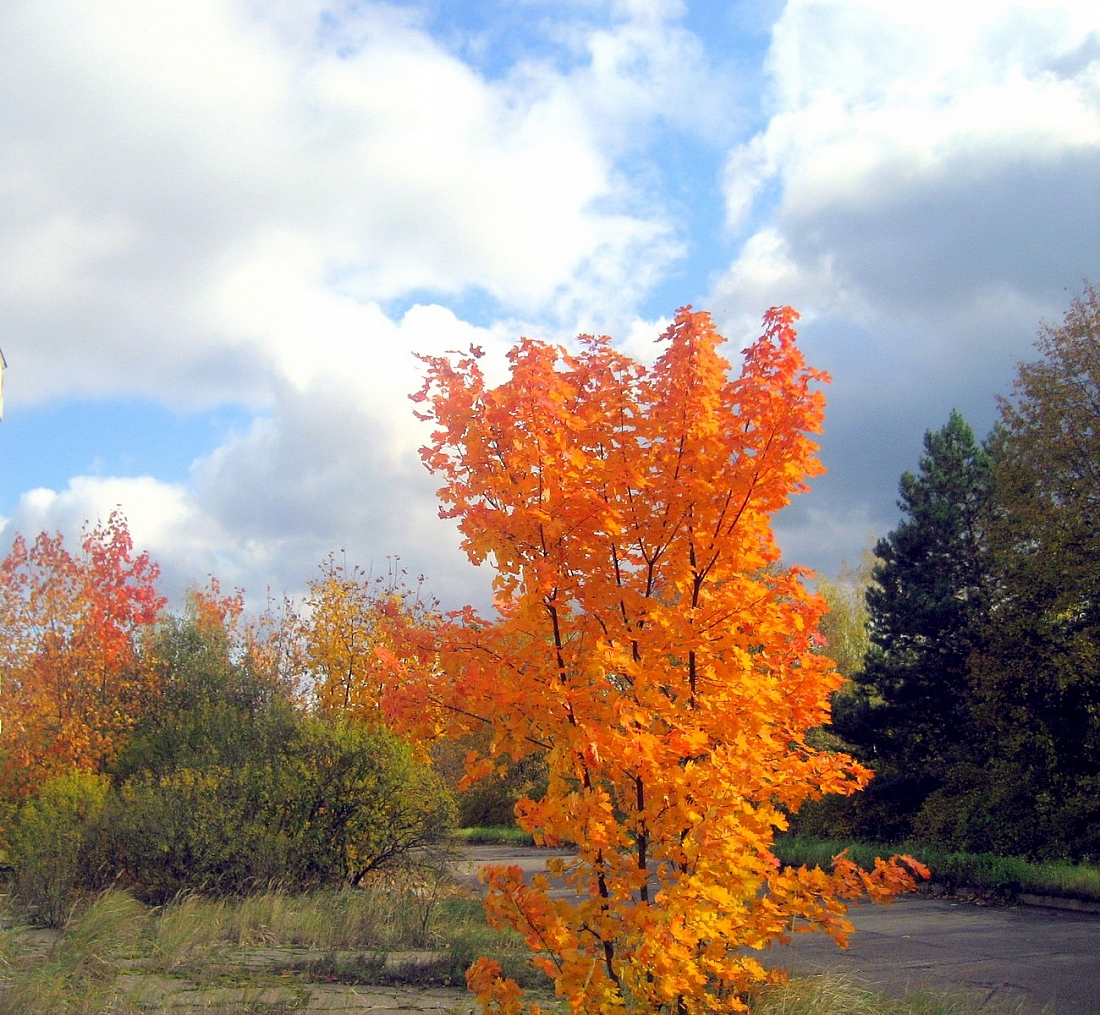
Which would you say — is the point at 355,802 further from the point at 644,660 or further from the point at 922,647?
the point at 922,647

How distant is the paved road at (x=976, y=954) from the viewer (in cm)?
806

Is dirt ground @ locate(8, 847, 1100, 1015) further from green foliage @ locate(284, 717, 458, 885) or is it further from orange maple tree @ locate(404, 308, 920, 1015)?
orange maple tree @ locate(404, 308, 920, 1015)

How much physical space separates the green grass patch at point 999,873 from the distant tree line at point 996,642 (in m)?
1.56

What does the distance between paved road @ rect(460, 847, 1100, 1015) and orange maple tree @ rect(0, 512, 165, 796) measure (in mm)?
11572

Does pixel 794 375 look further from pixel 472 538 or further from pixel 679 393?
pixel 472 538

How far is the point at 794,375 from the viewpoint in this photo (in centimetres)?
461

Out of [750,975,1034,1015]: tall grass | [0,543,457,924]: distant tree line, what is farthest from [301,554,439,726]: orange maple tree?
[750,975,1034,1015]: tall grass

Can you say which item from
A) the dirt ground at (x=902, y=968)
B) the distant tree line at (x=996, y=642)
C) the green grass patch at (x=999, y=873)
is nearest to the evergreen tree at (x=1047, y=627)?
the distant tree line at (x=996, y=642)

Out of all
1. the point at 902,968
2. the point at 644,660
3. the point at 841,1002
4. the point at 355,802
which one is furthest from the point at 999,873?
the point at 644,660

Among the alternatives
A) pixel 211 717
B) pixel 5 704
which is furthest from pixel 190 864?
pixel 5 704

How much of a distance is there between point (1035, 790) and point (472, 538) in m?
17.6

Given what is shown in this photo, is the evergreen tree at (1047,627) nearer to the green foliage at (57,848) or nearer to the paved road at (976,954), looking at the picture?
the paved road at (976,954)

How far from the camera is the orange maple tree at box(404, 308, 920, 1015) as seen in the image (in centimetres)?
406

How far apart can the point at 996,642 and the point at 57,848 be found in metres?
17.1
